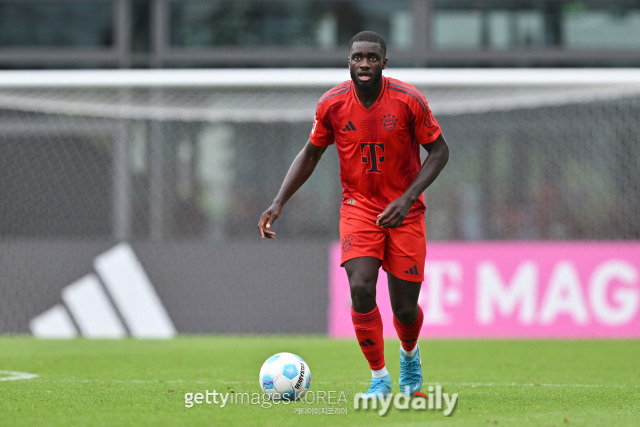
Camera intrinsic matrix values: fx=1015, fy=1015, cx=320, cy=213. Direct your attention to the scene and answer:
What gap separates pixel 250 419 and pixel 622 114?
9.43 m

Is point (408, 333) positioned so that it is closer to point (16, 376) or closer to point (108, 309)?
point (16, 376)

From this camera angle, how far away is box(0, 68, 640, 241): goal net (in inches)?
430

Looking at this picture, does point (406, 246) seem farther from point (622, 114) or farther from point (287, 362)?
point (622, 114)

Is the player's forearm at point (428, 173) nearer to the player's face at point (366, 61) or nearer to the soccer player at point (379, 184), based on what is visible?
the soccer player at point (379, 184)

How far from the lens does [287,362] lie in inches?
218

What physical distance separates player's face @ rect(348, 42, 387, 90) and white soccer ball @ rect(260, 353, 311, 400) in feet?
5.20

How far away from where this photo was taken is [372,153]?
5805 millimetres

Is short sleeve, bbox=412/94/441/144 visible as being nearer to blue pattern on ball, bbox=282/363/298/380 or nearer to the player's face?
the player's face

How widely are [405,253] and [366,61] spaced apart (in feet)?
3.64

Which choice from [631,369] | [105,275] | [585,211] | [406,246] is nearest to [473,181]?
[585,211]

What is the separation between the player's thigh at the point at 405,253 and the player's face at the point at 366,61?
876 mm

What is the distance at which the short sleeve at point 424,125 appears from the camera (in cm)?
576

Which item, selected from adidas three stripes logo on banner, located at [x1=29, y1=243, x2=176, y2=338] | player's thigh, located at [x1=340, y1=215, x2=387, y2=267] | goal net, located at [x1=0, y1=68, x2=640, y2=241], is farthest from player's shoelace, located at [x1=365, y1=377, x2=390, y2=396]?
adidas three stripes logo on banner, located at [x1=29, y1=243, x2=176, y2=338]

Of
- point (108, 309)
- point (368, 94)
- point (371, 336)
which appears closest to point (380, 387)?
point (371, 336)
